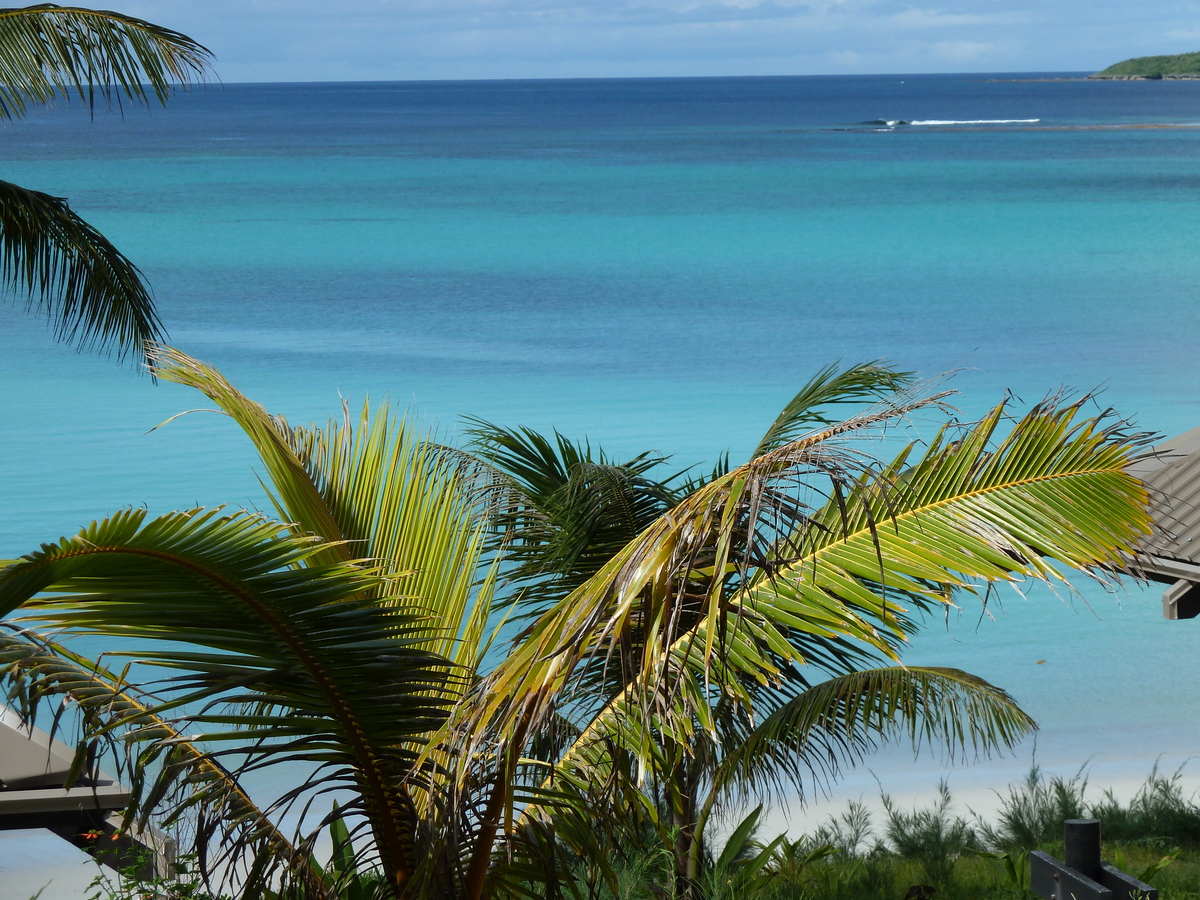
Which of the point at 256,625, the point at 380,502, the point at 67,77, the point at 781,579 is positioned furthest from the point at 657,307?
the point at 256,625

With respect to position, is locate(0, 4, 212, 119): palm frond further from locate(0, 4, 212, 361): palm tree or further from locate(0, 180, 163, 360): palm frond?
locate(0, 180, 163, 360): palm frond

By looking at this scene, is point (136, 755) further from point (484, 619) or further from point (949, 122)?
point (949, 122)

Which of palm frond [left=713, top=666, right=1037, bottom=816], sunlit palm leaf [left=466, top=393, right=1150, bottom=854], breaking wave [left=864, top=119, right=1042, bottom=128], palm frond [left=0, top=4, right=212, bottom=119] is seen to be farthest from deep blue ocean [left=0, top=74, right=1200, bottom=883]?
breaking wave [left=864, top=119, right=1042, bottom=128]

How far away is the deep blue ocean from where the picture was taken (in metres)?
14.0

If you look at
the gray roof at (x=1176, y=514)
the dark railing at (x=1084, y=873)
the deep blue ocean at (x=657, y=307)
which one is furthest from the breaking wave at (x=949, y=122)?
the dark railing at (x=1084, y=873)

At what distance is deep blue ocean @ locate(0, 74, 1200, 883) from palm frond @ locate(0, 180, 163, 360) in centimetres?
323

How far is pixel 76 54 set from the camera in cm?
626

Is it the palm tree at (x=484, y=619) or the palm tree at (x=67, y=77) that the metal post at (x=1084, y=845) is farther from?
the palm tree at (x=67, y=77)

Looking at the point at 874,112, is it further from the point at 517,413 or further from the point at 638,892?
the point at 638,892

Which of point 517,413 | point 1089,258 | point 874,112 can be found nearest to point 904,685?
point 517,413

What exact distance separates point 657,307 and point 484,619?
97.1 ft

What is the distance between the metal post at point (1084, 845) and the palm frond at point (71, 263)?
480cm

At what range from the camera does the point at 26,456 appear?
→ 20609 millimetres

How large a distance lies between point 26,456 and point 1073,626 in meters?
16.1
